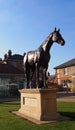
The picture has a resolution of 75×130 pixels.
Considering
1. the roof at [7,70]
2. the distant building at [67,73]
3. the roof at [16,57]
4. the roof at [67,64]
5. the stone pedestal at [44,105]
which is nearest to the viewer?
the stone pedestal at [44,105]

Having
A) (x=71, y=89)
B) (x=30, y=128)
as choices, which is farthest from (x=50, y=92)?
(x=71, y=89)

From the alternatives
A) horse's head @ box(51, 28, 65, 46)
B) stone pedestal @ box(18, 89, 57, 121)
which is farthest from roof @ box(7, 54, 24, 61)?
stone pedestal @ box(18, 89, 57, 121)

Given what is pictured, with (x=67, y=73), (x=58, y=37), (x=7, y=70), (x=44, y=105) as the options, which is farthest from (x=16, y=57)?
(x=44, y=105)

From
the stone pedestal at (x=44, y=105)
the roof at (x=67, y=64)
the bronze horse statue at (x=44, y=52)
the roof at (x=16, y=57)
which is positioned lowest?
the stone pedestal at (x=44, y=105)

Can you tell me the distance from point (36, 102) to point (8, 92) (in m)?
35.3

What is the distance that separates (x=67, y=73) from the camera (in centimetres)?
5712

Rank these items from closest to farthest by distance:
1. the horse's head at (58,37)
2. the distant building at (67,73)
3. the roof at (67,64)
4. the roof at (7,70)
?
the horse's head at (58,37) → the roof at (7,70) → the distant building at (67,73) → the roof at (67,64)

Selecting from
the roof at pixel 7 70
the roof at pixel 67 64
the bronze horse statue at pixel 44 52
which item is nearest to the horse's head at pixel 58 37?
the bronze horse statue at pixel 44 52

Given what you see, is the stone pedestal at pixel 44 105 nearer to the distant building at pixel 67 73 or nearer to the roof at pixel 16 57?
the distant building at pixel 67 73

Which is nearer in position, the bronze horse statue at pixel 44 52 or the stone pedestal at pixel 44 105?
the stone pedestal at pixel 44 105

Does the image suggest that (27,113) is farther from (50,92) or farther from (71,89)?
(71,89)

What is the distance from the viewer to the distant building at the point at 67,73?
53656mm

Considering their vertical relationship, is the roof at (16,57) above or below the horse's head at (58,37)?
above

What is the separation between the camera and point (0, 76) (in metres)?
47.4
